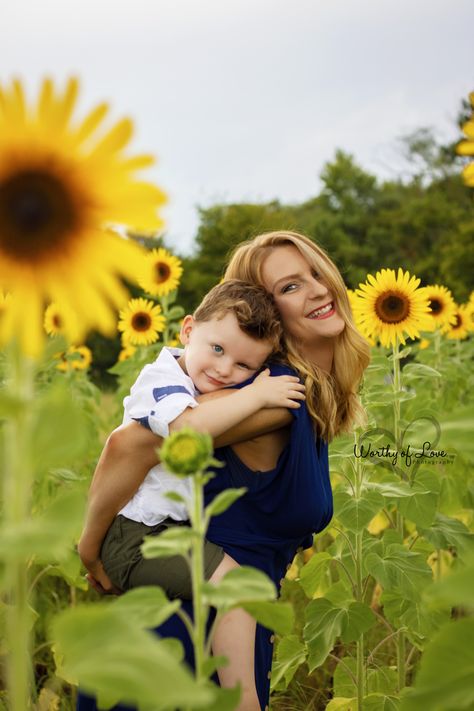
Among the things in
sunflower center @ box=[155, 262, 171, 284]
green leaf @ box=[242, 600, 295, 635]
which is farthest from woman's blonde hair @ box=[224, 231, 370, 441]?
sunflower center @ box=[155, 262, 171, 284]

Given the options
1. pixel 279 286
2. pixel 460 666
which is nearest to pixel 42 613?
pixel 279 286

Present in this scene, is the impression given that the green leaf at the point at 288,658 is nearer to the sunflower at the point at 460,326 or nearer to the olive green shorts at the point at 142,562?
the olive green shorts at the point at 142,562

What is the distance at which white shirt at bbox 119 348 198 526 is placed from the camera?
177 cm

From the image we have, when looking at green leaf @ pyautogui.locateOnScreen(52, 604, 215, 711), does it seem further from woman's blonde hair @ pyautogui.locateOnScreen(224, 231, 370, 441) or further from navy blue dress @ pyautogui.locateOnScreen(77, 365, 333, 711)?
woman's blonde hair @ pyautogui.locateOnScreen(224, 231, 370, 441)

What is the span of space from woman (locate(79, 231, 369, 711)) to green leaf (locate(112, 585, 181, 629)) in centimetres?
83

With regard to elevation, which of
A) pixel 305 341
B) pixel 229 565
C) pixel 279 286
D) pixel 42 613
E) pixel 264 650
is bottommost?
pixel 42 613

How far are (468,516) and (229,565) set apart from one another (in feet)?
7.69

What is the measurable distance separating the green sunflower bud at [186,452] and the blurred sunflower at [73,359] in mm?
3393

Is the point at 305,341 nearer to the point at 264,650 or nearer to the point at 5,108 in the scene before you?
the point at 264,650

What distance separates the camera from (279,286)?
228 cm

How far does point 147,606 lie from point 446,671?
36cm

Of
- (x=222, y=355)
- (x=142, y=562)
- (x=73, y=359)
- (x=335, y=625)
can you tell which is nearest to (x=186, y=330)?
(x=222, y=355)

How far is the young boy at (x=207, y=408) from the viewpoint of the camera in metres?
1.76

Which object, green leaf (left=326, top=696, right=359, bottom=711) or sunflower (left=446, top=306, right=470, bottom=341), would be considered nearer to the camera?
green leaf (left=326, top=696, right=359, bottom=711)
